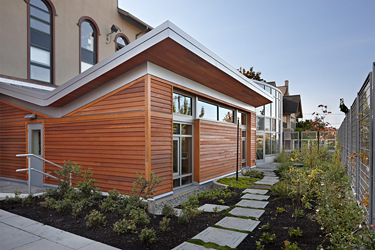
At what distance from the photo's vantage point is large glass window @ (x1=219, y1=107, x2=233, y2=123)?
427 inches

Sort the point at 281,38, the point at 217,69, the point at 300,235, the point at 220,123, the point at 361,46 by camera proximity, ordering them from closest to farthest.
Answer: the point at 300,235 → the point at 217,69 → the point at 220,123 → the point at 361,46 → the point at 281,38

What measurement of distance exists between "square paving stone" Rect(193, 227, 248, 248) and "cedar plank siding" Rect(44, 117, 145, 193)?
261cm

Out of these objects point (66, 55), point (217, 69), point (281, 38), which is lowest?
point (217, 69)

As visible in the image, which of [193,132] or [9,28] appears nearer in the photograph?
[193,132]

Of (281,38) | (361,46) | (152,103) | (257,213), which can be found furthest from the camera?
(281,38)

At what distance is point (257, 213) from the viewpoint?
5141 millimetres

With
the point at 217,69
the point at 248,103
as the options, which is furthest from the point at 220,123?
the point at 248,103

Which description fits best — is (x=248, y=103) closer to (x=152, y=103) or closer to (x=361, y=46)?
(x=361, y=46)

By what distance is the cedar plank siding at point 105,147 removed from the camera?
6.33m

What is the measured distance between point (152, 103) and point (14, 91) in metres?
5.48

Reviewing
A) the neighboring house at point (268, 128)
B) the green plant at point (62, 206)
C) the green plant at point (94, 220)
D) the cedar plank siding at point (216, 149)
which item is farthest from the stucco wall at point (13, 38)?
the neighboring house at point (268, 128)

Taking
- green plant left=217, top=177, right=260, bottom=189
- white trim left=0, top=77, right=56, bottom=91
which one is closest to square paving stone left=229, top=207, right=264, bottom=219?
green plant left=217, top=177, right=260, bottom=189

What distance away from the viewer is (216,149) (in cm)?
995

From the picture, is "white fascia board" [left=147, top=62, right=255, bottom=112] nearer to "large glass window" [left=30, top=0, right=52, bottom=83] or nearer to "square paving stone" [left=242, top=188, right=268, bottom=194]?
"square paving stone" [left=242, top=188, right=268, bottom=194]
